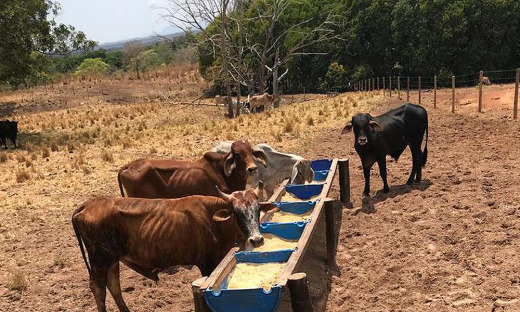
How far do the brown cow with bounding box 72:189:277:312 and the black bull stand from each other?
4.21m

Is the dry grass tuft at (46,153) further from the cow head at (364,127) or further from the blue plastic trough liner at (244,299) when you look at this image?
the blue plastic trough liner at (244,299)

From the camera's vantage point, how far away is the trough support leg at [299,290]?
14.8ft

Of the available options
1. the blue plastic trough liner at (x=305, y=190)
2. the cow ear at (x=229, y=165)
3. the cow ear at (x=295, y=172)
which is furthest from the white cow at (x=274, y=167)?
the cow ear at (x=229, y=165)

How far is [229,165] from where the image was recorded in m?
7.55

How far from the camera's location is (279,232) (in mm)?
6234

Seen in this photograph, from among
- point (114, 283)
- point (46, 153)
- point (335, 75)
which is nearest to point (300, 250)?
point (114, 283)

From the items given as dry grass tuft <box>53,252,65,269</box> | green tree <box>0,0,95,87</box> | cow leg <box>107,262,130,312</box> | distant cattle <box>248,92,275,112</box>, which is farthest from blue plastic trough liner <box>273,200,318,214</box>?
distant cattle <box>248,92,275,112</box>

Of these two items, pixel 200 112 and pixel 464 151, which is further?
pixel 200 112

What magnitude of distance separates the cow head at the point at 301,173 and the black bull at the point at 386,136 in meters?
1.14

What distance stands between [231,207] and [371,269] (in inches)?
95.7

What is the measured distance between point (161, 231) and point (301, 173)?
12.7 ft

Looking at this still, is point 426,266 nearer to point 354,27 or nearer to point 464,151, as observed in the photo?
point 464,151

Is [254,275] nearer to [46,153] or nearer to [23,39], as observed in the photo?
[46,153]

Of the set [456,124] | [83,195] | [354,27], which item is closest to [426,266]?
[83,195]
